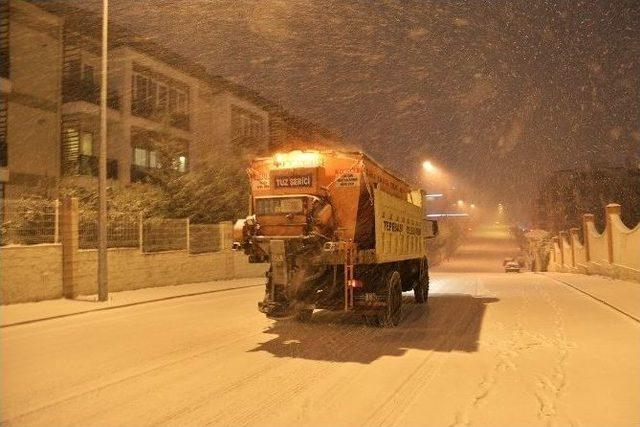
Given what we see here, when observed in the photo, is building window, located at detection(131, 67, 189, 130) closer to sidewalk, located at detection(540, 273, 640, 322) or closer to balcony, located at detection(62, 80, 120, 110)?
balcony, located at detection(62, 80, 120, 110)

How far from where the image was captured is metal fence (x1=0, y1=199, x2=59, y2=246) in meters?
13.3

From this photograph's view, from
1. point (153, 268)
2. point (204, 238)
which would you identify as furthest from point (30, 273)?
point (204, 238)

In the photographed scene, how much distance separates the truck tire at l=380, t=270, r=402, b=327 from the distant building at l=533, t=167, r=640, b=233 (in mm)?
59563

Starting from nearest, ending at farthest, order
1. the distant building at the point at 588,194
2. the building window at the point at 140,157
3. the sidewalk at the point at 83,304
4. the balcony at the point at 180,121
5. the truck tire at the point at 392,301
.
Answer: the truck tire at the point at 392,301
the sidewalk at the point at 83,304
the building window at the point at 140,157
the balcony at the point at 180,121
the distant building at the point at 588,194

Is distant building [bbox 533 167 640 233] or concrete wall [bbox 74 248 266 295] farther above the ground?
distant building [bbox 533 167 640 233]

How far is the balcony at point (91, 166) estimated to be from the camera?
77.7ft

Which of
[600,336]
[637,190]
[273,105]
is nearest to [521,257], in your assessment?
[637,190]

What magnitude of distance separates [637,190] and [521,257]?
57.6 ft

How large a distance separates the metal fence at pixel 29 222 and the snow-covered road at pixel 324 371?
3.71 m

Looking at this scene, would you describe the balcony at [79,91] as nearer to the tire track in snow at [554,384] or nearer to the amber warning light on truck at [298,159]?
the amber warning light on truck at [298,159]

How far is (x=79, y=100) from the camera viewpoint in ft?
78.5

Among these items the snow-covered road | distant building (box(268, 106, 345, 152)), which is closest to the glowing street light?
distant building (box(268, 106, 345, 152))

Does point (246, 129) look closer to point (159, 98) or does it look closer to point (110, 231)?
point (159, 98)

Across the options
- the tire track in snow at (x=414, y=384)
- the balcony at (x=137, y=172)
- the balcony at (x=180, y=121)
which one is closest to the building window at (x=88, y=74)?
the balcony at (x=137, y=172)
